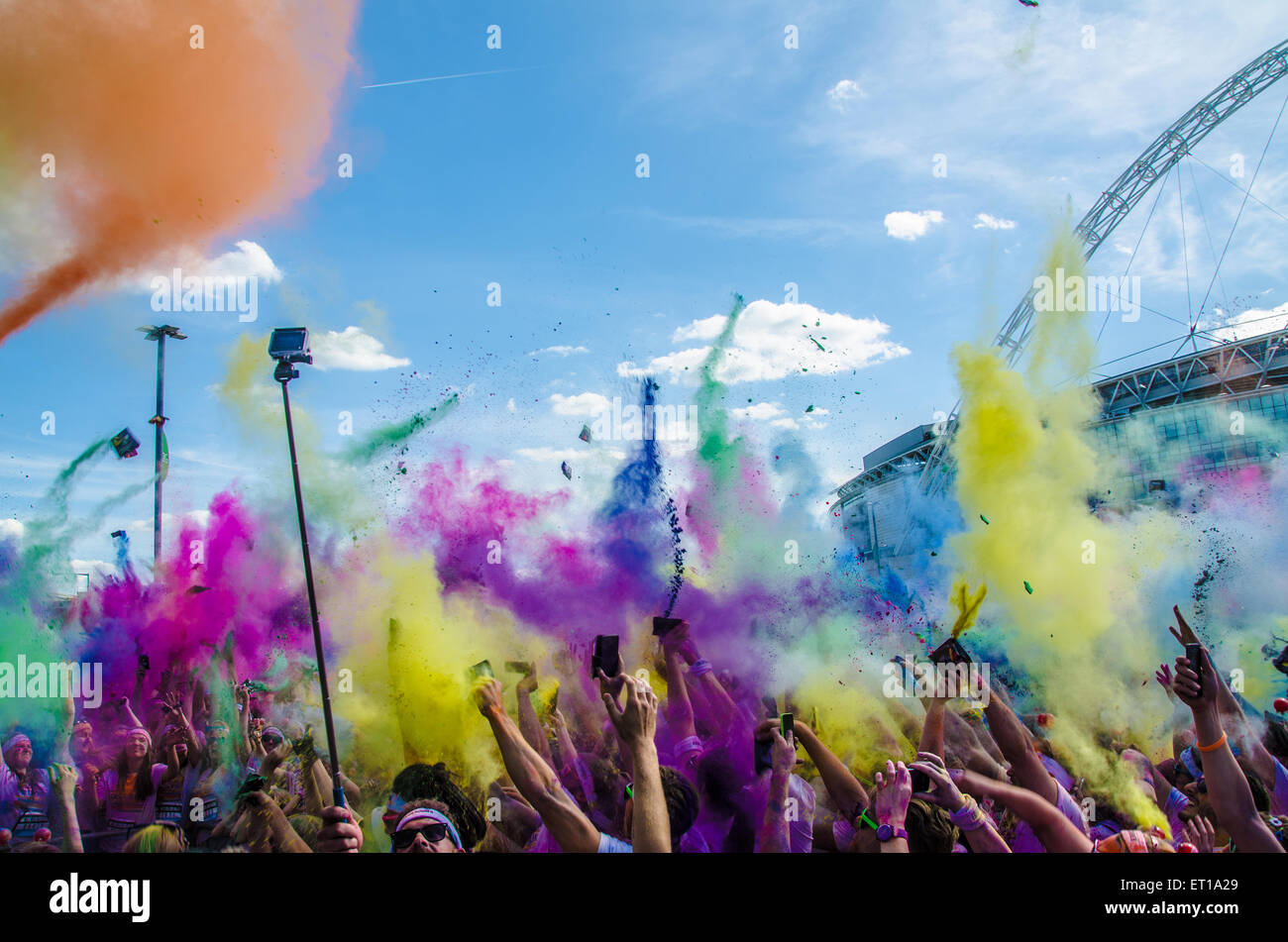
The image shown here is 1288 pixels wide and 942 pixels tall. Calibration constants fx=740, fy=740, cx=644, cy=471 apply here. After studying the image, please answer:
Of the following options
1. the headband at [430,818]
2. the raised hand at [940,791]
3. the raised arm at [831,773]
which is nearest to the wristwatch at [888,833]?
the raised hand at [940,791]

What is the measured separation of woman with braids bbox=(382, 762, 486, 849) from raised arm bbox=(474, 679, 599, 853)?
59 centimetres

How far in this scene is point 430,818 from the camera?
158 inches

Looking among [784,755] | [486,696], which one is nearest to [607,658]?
[486,696]

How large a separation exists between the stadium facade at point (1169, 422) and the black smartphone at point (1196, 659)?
32.1ft

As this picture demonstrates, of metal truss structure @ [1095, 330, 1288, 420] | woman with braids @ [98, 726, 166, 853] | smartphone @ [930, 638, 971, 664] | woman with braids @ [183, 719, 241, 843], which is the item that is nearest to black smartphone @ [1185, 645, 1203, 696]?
smartphone @ [930, 638, 971, 664]

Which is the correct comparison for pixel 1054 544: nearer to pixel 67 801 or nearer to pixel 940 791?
pixel 940 791

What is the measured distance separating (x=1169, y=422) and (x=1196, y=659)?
755 inches

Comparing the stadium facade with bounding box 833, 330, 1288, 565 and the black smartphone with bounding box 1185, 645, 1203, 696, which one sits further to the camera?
the stadium facade with bounding box 833, 330, 1288, 565

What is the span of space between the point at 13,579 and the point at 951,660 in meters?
10.4

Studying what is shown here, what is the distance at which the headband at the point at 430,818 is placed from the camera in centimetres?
400

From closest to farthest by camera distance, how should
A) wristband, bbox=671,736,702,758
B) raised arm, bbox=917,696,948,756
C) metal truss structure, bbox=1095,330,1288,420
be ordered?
raised arm, bbox=917,696,948,756, wristband, bbox=671,736,702,758, metal truss structure, bbox=1095,330,1288,420

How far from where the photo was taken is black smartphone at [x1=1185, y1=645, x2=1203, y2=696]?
4.36 metres

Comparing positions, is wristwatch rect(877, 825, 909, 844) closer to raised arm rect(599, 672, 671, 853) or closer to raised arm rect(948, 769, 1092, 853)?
raised arm rect(948, 769, 1092, 853)

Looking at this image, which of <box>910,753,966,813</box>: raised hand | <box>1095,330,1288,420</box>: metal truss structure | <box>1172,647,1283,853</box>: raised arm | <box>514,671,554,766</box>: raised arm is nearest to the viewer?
<box>910,753,966,813</box>: raised hand
